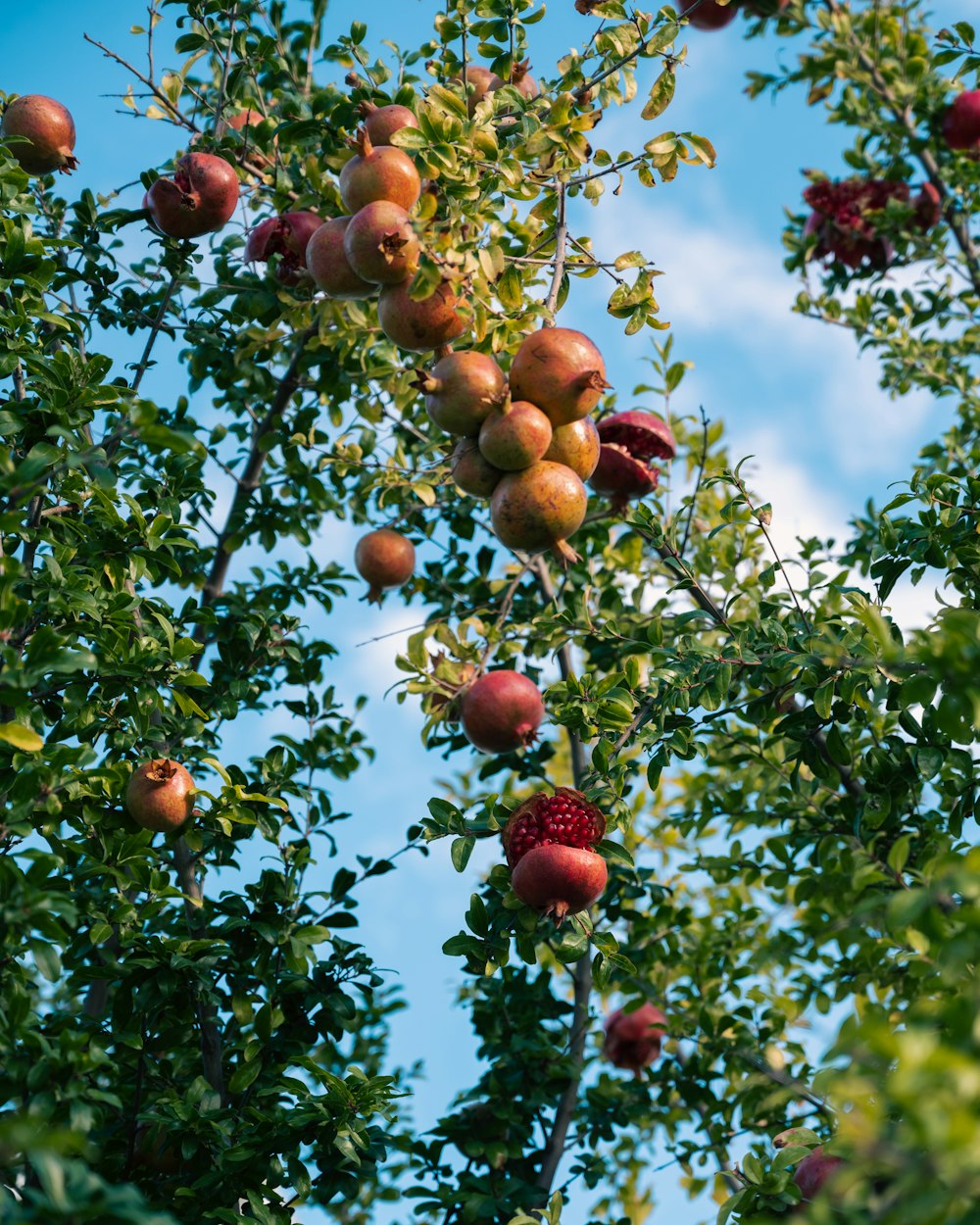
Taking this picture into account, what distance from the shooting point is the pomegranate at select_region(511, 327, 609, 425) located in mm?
2709

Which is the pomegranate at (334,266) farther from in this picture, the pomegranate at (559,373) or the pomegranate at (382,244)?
the pomegranate at (559,373)

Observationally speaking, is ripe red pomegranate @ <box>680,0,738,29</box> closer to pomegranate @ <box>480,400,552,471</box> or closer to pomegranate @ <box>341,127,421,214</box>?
pomegranate @ <box>341,127,421,214</box>

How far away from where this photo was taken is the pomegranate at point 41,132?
364 cm

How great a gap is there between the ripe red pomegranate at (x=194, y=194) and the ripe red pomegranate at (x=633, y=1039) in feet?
10.2

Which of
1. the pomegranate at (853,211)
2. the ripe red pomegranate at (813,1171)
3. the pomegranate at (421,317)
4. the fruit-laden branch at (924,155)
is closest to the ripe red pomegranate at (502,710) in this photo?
the pomegranate at (421,317)

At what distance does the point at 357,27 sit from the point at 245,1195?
124 inches

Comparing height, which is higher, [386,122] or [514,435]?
[386,122]

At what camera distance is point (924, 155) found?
5461 mm

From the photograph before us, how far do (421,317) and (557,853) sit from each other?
1229 mm

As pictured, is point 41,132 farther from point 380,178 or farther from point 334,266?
point 380,178

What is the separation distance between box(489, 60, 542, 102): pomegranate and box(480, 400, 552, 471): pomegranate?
1.35m

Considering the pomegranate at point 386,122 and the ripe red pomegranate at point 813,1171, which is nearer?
the ripe red pomegranate at point 813,1171

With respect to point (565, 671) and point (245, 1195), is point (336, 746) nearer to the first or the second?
point (565, 671)

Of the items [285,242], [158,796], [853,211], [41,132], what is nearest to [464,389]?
[158,796]
